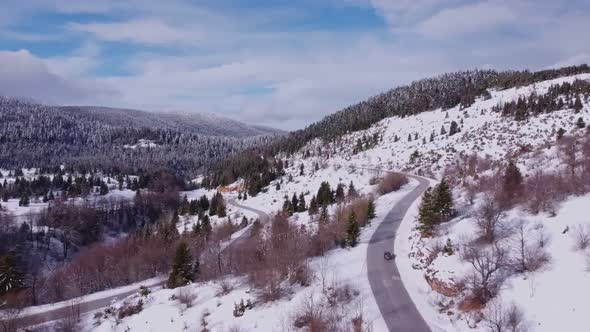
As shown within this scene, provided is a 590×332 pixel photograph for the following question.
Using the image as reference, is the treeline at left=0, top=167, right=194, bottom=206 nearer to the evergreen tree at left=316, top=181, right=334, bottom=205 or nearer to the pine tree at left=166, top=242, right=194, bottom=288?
the evergreen tree at left=316, top=181, right=334, bottom=205

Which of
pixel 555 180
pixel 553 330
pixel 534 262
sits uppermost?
pixel 555 180

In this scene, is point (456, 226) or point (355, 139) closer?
point (456, 226)

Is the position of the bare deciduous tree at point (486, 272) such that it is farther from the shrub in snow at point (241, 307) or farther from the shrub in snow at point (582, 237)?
the shrub in snow at point (241, 307)

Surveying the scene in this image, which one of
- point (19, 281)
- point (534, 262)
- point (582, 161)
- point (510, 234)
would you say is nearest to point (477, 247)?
point (510, 234)

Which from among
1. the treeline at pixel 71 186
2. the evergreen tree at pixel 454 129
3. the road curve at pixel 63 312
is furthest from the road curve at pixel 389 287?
the treeline at pixel 71 186

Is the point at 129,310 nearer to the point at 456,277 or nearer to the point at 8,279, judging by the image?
the point at 456,277

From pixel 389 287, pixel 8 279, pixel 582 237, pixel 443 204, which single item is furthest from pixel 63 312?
pixel 582 237

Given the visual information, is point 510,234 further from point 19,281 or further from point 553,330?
point 19,281
